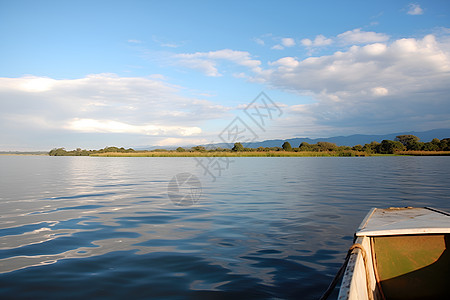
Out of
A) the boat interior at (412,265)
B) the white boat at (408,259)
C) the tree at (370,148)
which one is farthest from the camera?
the tree at (370,148)

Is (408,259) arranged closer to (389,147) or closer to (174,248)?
(174,248)

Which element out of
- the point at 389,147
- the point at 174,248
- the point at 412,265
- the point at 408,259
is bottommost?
the point at 174,248

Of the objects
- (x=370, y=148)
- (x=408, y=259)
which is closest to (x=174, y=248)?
(x=408, y=259)

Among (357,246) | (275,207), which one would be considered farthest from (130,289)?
(275,207)

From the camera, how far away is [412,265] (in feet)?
18.7

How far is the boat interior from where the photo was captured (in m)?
5.57

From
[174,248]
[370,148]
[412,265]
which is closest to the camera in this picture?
[412,265]

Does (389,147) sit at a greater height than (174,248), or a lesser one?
greater

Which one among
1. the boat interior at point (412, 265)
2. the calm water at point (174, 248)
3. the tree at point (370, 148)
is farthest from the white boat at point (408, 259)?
the tree at point (370, 148)

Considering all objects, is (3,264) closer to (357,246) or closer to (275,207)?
(357,246)

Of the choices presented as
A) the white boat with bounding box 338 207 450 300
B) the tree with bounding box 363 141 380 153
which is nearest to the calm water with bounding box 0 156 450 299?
the white boat with bounding box 338 207 450 300

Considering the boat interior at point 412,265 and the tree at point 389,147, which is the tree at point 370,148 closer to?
the tree at point 389,147

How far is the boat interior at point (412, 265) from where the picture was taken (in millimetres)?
5574

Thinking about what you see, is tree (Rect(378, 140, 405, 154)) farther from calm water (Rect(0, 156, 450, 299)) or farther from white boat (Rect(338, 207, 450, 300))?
white boat (Rect(338, 207, 450, 300))
